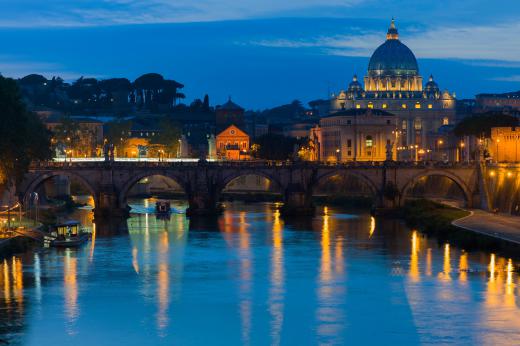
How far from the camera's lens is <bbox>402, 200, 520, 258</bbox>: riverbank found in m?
68.1

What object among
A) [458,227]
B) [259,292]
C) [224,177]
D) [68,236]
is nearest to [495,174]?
[458,227]

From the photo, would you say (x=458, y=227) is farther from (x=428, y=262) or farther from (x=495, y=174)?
(x=495, y=174)

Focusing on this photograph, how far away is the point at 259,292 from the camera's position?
57438 mm

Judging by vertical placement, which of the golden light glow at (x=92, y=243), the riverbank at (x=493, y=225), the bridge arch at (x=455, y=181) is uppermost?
the bridge arch at (x=455, y=181)

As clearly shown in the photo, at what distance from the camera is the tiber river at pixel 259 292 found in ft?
159

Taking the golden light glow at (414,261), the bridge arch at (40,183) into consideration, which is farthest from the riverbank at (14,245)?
the bridge arch at (40,183)

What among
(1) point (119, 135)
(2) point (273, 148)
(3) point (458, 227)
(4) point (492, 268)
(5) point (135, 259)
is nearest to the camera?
(4) point (492, 268)

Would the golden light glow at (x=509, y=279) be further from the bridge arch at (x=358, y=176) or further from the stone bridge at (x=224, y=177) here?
the bridge arch at (x=358, y=176)

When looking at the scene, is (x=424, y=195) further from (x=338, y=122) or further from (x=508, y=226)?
(x=338, y=122)

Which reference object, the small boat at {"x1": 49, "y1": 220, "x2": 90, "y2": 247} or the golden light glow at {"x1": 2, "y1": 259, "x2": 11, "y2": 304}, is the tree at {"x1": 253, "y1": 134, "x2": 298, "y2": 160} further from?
the golden light glow at {"x1": 2, "y1": 259, "x2": 11, "y2": 304}

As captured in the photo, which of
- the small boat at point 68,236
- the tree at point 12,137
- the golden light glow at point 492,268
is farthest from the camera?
the tree at point 12,137

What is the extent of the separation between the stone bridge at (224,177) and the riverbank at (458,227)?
273 cm

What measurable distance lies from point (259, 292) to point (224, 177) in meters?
46.5

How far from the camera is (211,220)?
316 feet
